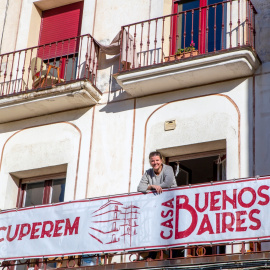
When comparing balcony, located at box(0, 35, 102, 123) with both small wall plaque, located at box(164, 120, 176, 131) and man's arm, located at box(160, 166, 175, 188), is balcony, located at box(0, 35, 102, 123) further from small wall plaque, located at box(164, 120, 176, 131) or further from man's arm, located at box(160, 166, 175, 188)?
man's arm, located at box(160, 166, 175, 188)

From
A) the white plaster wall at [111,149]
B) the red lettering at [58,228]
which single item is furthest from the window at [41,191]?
the red lettering at [58,228]

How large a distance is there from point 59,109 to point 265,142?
4.14 meters

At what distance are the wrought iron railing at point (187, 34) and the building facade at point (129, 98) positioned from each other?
23 mm

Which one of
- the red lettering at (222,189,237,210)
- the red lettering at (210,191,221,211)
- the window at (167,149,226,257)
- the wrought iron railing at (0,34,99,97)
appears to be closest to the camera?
the red lettering at (222,189,237,210)

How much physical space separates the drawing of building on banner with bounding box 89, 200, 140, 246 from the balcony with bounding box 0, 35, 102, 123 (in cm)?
287

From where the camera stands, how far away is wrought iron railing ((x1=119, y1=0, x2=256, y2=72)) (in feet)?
43.6

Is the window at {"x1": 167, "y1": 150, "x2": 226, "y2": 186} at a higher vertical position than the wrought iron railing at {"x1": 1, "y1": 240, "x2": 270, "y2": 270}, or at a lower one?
higher

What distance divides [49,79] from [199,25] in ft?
9.81

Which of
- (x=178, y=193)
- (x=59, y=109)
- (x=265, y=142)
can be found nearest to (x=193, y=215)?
(x=178, y=193)

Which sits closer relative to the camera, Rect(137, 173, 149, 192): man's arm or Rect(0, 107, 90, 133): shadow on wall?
Rect(137, 173, 149, 192): man's arm

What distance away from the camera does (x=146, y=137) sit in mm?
13453

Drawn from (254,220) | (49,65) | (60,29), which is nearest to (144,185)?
(254,220)

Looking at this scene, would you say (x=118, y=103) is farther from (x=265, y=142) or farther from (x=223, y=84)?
(x=265, y=142)

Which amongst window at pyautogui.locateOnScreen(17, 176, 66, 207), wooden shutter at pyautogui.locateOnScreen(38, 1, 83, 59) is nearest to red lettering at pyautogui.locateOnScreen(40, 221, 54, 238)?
window at pyautogui.locateOnScreen(17, 176, 66, 207)
